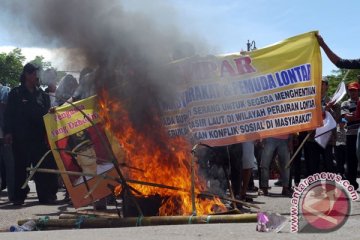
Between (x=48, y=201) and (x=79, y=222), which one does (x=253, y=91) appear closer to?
(x=79, y=222)

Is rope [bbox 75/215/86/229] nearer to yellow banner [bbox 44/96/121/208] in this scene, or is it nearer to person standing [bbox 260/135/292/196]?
yellow banner [bbox 44/96/121/208]

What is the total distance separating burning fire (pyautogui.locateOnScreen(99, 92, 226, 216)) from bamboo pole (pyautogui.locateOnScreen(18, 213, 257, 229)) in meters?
0.59

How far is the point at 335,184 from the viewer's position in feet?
19.8

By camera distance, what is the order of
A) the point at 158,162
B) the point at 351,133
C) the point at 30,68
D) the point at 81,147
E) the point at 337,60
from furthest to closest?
the point at 351,133 → the point at 30,68 → the point at 81,147 → the point at 337,60 → the point at 158,162

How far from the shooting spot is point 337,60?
690 centimetres

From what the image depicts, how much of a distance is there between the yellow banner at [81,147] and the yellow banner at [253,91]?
38.1 inches

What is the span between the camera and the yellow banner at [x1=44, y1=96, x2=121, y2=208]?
23.8 feet

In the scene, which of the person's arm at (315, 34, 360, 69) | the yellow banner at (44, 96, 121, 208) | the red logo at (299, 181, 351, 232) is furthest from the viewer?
the yellow banner at (44, 96, 121, 208)

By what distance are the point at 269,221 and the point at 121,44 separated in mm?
2712

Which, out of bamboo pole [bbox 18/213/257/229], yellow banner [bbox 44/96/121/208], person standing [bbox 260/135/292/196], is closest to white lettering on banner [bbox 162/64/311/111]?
yellow banner [bbox 44/96/121/208]

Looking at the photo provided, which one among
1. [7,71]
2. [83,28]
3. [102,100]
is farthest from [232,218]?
[7,71]

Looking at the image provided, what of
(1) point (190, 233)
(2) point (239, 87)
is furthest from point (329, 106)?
(1) point (190, 233)

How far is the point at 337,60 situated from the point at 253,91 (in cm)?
101

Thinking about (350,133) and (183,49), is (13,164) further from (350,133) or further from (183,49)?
(350,133)
